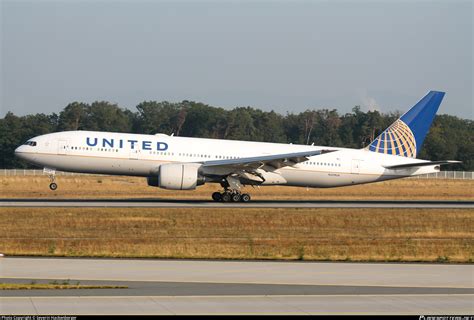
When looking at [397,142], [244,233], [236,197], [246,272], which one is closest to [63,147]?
[236,197]

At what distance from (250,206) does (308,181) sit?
6011mm

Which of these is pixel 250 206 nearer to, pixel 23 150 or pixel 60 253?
pixel 23 150

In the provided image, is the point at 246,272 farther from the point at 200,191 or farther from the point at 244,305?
the point at 200,191

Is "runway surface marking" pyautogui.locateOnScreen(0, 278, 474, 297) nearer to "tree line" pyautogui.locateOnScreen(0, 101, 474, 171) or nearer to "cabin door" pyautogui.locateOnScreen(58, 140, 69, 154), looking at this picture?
"cabin door" pyautogui.locateOnScreen(58, 140, 69, 154)

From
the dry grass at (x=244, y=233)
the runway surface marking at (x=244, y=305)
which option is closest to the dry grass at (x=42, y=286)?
the runway surface marking at (x=244, y=305)

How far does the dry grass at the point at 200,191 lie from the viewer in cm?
5356

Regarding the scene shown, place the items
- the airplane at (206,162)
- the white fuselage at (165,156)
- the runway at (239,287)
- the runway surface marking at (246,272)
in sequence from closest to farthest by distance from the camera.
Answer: the runway at (239,287), the runway surface marking at (246,272), the airplane at (206,162), the white fuselage at (165,156)

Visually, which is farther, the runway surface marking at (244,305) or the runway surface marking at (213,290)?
the runway surface marking at (213,290)

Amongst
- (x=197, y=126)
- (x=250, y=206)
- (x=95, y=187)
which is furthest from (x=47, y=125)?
(x=250, y=206)

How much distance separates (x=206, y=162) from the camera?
144 feet

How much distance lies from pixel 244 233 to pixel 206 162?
44.6 feet

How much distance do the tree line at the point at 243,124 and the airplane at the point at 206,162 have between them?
201 feet

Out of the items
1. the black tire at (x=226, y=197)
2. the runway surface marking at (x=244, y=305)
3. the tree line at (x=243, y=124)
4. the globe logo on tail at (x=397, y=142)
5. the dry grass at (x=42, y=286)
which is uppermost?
the tree line at (x=243, y=124)

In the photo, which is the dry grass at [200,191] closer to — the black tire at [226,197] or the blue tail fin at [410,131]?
the blue tail fin at [410,131]
